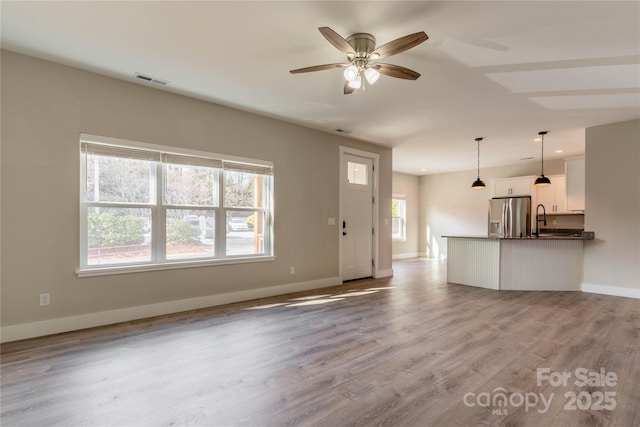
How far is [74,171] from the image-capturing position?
11.1 feet

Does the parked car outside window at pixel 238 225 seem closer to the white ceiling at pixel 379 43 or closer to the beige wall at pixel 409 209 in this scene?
the white ceiling at pixel 379 43

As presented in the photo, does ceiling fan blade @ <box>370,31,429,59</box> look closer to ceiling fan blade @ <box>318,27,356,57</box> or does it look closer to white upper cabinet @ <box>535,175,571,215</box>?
ceiling fan blade @ <box>318,27,356,57</box>

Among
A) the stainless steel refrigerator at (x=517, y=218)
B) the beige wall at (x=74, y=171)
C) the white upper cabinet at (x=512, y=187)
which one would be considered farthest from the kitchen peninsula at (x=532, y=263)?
the beige wall at (x=74, y=171)

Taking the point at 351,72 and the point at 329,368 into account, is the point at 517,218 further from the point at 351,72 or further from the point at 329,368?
the point at 329,368

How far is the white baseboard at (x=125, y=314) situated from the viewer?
3.09m

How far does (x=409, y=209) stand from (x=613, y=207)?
597 cm

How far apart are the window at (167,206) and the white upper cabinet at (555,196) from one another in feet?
23.1

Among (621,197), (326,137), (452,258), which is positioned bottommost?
(452,258)

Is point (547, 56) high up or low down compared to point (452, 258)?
up

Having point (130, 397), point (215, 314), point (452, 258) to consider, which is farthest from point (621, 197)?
point (130, 397)

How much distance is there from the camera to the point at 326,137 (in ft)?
18.8

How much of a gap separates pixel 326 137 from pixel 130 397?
4.66 metres

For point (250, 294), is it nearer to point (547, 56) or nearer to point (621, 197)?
point (547, 56)

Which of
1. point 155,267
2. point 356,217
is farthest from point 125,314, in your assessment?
point 356,217
